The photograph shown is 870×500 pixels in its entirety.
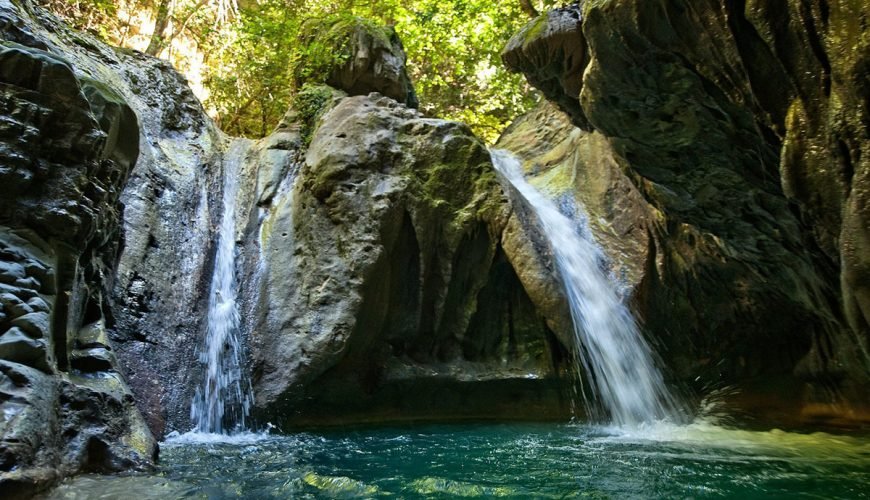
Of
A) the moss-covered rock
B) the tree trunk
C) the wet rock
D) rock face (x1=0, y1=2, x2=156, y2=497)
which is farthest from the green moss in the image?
the wet rock

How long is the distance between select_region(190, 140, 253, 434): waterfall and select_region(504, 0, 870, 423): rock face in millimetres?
4828

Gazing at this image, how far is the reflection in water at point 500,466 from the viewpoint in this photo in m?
3.78

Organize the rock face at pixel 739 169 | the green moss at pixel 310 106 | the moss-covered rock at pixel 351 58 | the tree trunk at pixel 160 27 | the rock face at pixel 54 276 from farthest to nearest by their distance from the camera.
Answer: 1. the tree trunk at pixel 160 27
2. the moss-covered rock at pixel 351 58
3. the green moss at pixel 310 106
4. the rock face at pixel 739 169
5. the rock face at pixel 54 276

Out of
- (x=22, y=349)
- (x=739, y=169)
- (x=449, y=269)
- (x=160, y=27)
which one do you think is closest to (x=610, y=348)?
→ (x=449, y=269)

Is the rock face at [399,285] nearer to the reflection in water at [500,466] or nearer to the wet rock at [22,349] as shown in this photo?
the reflection in water at [500,466]

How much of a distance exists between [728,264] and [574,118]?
3.06 metres

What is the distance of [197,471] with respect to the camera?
4.11 metres

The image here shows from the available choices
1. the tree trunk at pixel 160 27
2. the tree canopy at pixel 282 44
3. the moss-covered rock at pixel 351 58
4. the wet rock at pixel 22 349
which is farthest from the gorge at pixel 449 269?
the tree canopy at pixel 282 44

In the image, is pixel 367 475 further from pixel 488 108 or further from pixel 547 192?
pixel 488 108

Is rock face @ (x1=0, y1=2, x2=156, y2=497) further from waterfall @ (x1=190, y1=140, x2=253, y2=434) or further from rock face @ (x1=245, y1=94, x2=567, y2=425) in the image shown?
rock face @ (x1=245, y1=94, x2=567, y2=425)

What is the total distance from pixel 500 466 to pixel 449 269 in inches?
140

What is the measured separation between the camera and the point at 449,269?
7.95 metres

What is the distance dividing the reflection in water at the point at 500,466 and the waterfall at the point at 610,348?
0.80 m

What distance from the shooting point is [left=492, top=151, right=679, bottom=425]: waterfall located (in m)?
7.68
